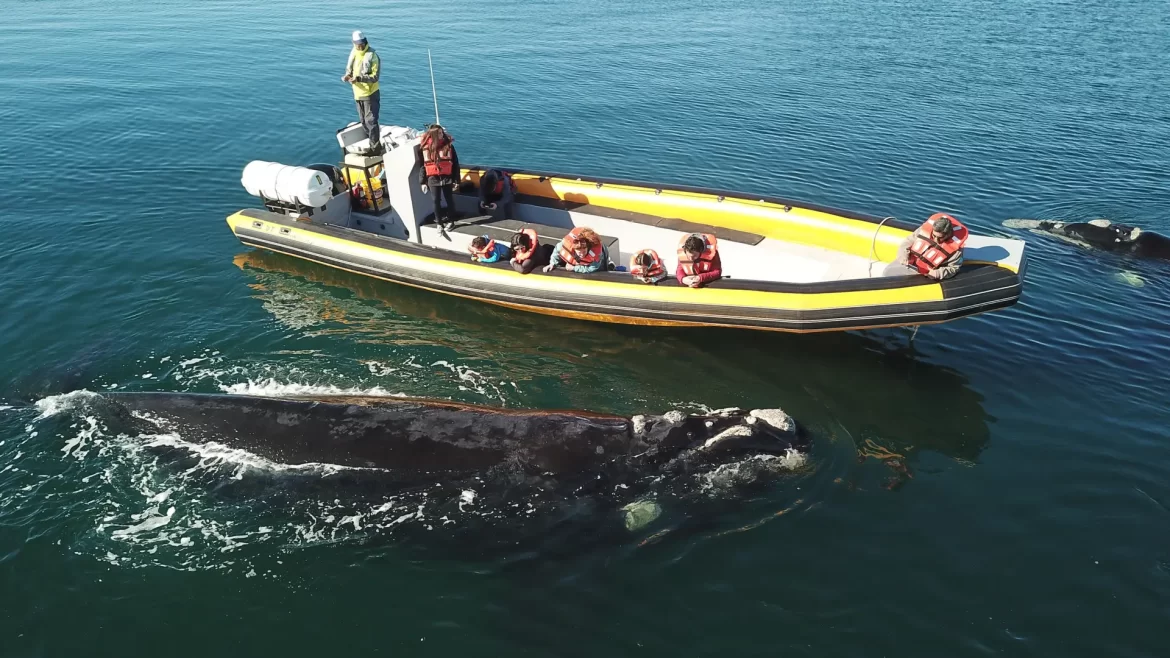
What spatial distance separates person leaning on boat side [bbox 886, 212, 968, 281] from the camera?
891cm

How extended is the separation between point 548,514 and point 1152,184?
16930 millimetres

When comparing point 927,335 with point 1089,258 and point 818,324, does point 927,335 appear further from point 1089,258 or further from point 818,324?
point 1089,258

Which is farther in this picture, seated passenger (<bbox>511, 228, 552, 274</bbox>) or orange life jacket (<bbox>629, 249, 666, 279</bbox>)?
seated passenger (<bbox>511, 228, 552, 274</bbox>)

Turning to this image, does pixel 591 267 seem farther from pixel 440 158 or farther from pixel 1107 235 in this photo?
pixel 1107 235

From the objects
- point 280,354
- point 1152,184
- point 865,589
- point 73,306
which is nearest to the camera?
point 865,589

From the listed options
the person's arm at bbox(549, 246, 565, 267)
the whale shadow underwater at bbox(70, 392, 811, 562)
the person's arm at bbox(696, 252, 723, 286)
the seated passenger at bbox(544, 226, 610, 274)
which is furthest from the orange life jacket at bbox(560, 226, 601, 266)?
the whale shadow underwater at bbox(70, 392, 811, 562)

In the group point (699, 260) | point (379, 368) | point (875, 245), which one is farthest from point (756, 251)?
point (379, 368)

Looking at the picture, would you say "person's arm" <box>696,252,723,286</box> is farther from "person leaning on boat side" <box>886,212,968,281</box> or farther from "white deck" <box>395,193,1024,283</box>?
"person leaning on boat side" <box>886,212,968,281</box>

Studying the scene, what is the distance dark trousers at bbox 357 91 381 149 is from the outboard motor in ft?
3.69

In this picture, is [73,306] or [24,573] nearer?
[24,573]

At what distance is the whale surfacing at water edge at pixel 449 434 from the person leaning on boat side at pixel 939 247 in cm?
311

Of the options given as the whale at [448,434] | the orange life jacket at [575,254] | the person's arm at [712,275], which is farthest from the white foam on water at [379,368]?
the person's arm at [712,275]

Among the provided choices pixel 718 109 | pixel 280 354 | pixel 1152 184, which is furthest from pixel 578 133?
pixel 1152 184

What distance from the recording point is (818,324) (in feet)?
30.8
